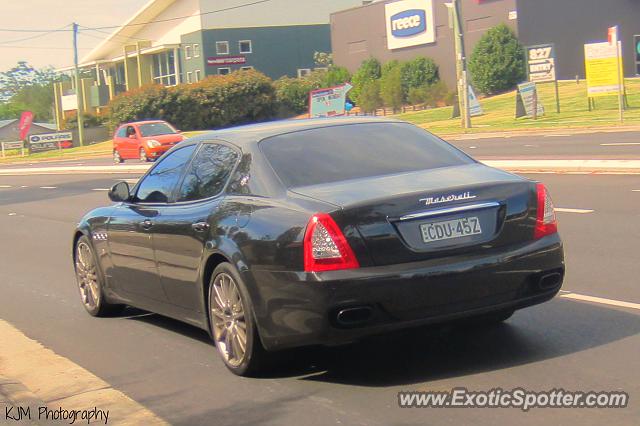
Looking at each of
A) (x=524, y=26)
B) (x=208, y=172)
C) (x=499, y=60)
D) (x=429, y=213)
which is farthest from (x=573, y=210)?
(x=524, y=26)

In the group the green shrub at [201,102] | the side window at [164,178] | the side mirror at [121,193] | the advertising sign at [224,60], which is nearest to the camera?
the side window at [164,178]

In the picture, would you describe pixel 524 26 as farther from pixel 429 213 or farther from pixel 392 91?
pixel 429 213

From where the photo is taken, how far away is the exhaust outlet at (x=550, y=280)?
6.14 meters

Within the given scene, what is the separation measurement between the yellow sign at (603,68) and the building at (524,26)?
875 inches

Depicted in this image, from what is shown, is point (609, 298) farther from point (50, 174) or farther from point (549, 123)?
point (50, 174)

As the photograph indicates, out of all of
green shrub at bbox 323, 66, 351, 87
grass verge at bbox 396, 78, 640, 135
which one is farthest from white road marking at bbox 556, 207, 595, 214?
green shrub at bbox 323, 66, 351, 87

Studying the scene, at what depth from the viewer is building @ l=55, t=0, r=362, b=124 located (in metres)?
79.0

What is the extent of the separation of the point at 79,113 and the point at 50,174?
3363cm

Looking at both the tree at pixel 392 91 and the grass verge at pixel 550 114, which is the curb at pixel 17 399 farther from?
the tree at pixel 392 91

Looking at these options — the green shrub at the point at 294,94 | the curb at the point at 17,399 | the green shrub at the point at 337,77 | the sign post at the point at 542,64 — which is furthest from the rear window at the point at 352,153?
the green shrub at the point at 294,94

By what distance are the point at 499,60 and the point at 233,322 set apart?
48.5 m

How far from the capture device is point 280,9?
8194 centimetres

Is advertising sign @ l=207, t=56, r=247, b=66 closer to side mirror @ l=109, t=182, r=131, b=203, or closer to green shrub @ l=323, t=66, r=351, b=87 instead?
green shrub @ l=323, t=66, r=351, b=87

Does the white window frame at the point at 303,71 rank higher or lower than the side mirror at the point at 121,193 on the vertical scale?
higher
